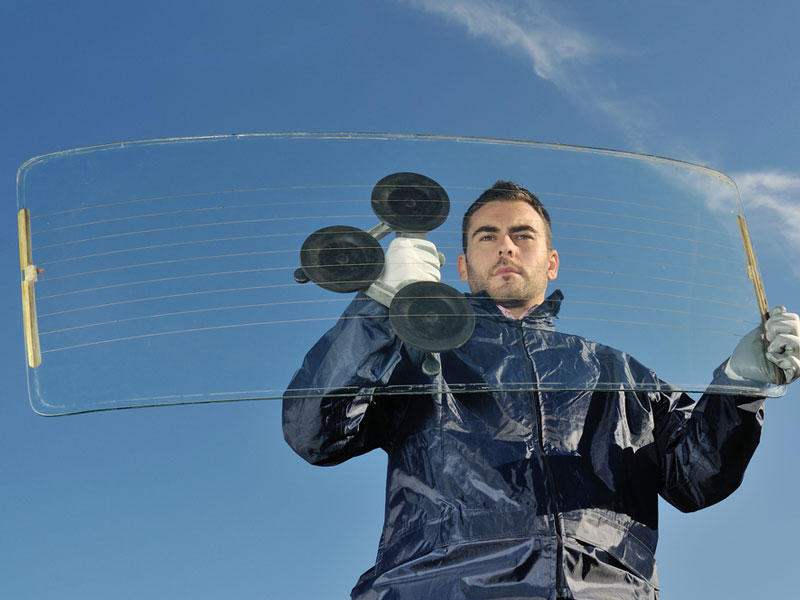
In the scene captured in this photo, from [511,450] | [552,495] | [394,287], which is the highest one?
[394,287]

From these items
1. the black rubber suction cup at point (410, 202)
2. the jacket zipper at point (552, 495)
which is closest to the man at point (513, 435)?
the jacket zipper at point (552, 495)

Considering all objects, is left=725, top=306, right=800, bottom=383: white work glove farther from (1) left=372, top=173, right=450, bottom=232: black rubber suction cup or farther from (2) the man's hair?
(1) left=372, top=173, right=450, bottom=232: black rubber suction cup

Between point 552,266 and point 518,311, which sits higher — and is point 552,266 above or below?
above

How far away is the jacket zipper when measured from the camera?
10.7 feet

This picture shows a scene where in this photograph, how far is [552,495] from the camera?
11.3 ft

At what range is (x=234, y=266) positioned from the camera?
11.5ft

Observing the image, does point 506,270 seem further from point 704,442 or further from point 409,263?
Answer: point 704,442

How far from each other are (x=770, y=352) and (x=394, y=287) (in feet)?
5.06

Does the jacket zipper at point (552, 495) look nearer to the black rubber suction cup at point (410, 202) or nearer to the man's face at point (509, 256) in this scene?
the man's face at point (509, 256)

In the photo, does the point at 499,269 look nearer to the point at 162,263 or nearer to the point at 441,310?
the point at 441,310

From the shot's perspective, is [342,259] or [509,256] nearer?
[342,259]

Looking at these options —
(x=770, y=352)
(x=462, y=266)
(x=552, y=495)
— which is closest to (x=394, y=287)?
(x=462, y=266)

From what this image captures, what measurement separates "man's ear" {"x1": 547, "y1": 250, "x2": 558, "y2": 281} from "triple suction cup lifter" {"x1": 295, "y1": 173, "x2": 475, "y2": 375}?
1.69 ft

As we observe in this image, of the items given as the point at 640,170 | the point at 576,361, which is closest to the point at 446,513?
the point at 576,361
